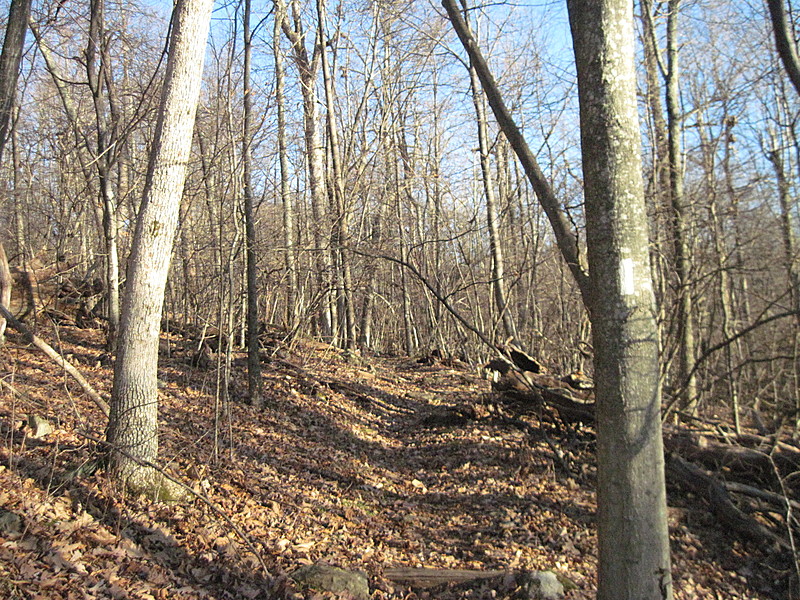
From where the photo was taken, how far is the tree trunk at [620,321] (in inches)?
130

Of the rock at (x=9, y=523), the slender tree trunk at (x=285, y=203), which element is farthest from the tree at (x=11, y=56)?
the slender tree trunk at (x=285, y=203)

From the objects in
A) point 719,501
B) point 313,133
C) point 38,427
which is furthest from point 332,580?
point 313,133

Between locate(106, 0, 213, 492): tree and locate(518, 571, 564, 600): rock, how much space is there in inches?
132

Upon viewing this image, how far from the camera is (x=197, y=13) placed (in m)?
5.55

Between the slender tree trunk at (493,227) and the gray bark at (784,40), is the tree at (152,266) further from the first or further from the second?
the slender tree trunk at (493,227)

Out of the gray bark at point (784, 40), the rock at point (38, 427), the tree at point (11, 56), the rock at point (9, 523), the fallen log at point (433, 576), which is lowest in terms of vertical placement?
the fallen log at point (433, 576)

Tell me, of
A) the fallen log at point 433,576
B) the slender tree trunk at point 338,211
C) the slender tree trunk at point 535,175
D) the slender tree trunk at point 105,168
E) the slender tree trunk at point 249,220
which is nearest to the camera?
the fallen log at point 433,576

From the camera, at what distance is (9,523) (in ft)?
13.2

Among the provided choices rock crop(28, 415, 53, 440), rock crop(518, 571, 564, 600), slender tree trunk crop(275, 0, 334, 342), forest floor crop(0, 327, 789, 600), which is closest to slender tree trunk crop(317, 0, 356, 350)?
slender tree trunk crop(275, 0, 334, 342)

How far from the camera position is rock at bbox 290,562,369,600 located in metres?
4.52

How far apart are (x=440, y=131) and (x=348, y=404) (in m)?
12.5

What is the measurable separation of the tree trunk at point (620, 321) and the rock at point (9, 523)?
157 inches

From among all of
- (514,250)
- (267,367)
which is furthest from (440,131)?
(267,367)

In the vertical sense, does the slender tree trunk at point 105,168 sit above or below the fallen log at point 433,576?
above
